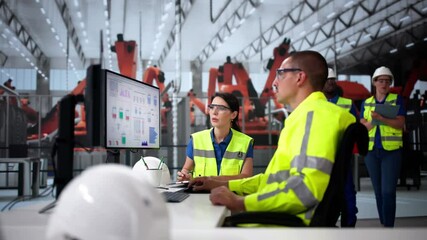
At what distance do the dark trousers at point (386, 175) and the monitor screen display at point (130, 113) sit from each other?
7.51ft

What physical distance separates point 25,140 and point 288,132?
24.1 feet

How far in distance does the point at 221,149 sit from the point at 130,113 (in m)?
0.87

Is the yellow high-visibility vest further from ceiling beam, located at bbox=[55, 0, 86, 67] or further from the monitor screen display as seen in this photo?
ceiling beam, located at bbox=[55, 0, 86, 67]

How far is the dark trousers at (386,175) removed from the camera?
13.0 ft

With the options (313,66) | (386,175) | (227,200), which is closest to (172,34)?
(386,175)

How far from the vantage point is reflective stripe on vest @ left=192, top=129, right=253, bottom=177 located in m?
2.91

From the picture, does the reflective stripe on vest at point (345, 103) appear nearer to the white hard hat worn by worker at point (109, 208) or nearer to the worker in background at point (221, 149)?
the worker in background at point (221, 149)

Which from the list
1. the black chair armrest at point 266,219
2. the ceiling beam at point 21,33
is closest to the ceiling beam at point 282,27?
the ceiling beam at point 21,33

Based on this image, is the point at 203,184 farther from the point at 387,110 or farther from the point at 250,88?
the point at 250,88

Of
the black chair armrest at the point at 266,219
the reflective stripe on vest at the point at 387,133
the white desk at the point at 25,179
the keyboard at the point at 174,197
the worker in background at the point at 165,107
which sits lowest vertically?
the white desk at the point at 25,179

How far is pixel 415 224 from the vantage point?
4793 mm

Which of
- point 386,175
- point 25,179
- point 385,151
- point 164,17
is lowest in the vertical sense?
point 25,179

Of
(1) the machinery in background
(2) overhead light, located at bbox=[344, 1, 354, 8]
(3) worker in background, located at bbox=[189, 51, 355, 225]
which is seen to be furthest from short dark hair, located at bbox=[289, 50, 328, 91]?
(2) overhead light, located at bbox=[344, 1, 354, 8]

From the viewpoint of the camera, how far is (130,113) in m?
2.28
